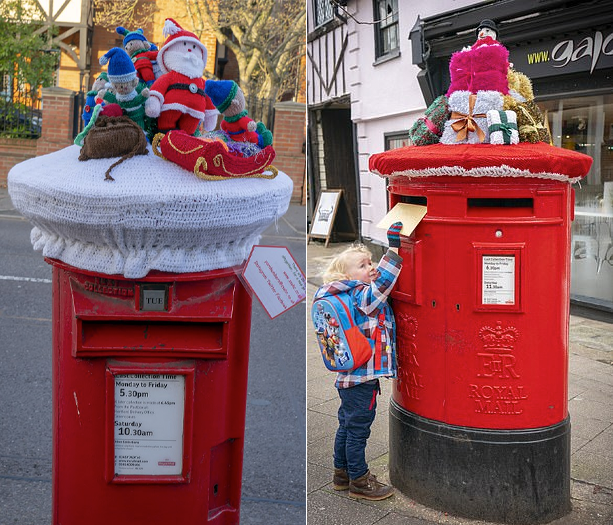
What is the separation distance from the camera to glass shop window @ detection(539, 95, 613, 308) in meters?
7.97

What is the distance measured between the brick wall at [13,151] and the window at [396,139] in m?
7.93

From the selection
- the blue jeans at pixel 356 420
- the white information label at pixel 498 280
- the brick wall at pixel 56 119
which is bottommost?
the blue jeans at pixel 356 420

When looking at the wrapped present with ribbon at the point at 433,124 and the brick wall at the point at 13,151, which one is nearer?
the wrapped present with ribbon at the point at 433,124

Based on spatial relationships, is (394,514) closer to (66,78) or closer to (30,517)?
(30,517)

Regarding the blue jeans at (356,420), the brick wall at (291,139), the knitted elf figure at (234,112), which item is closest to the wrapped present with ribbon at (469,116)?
the knitted elf figure at (234,112)

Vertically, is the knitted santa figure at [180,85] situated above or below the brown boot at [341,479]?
above

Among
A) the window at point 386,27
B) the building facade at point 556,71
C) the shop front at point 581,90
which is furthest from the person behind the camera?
the window at point 386,27

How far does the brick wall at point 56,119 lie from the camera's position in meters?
15.8

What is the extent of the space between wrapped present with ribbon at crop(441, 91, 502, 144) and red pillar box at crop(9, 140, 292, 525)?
3.50ft

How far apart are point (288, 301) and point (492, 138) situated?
4.07 ft

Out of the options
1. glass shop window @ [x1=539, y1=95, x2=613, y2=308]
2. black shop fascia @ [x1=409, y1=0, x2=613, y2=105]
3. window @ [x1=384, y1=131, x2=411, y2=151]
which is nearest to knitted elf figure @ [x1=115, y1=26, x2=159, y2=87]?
black shop fascia @ [x1=409, y1=0, x2=613, y2=105]

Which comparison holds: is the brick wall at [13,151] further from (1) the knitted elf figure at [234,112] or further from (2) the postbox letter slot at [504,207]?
(2) the postbox letter slot at [504,207]

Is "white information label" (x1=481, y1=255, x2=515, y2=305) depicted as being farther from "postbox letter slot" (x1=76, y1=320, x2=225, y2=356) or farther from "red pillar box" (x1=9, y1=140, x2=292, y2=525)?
"postbox letter slot" (x1=76, y1=320, x2=225, y2=356)

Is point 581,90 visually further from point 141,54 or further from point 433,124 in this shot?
point 141,54
